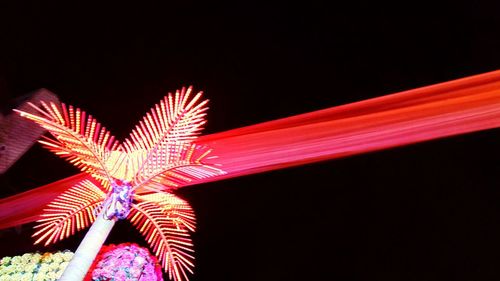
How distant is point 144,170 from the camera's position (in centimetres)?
491

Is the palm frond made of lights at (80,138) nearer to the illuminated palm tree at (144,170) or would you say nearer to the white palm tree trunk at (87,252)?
the illuminated palm tree at (144,170)

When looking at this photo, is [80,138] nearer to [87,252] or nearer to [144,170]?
[144,170]

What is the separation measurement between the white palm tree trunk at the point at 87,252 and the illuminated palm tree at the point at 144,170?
25 centimetres

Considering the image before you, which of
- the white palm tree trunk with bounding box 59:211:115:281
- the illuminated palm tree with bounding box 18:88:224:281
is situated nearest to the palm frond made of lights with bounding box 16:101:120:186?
the illuminated palm tree with bounding box 18:88:224:281

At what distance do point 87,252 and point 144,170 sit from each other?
1020mm

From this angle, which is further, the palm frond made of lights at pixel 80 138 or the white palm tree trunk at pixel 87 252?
the palm frond made of lights at pixel 80 138

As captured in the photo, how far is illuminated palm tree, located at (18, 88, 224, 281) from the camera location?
15.9ft

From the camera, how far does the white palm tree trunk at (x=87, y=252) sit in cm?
429

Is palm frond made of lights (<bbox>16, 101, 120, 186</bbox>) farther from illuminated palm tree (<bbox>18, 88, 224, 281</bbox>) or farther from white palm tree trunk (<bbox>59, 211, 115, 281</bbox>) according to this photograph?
white palm tree trunk (<bbox>59, 211, 115, 281</bbox>)

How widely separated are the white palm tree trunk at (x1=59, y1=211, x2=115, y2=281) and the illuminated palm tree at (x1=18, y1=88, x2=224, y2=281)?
0.25 m

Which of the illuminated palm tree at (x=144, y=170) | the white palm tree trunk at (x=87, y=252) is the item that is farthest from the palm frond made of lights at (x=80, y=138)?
the white palm tree trunk at (x=87, y=252)

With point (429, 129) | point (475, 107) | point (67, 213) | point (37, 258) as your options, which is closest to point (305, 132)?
point (429, 129)

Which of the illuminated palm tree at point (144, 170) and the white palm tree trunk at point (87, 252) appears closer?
the white palm tree trunk at point (87, 252)

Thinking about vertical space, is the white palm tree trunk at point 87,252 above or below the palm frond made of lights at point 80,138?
below
